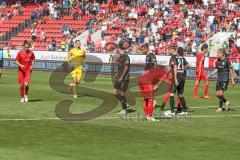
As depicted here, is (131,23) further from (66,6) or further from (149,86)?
(149,86)

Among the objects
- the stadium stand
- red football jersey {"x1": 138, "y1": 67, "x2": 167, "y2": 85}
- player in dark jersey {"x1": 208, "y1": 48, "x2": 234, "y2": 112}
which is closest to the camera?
red football jersey {"x1": 138, "y1": 67, "x2": 167, "y2": 85}

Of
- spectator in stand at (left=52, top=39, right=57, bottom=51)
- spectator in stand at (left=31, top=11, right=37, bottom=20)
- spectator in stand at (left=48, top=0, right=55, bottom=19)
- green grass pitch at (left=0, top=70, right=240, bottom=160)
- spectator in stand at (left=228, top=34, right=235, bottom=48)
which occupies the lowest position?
green grass pitch at (left=0, top=70, right=240, bottom=160)

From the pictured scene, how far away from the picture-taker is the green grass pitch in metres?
14.0

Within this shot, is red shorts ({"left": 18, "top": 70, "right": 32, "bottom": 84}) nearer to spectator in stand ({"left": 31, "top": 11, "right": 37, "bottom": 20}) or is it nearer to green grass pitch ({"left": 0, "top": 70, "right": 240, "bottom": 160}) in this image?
green grass pitch ({"left": 0, "top": 70, "right": 240, "bottom": 160})

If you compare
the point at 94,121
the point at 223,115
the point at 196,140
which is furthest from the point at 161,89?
the point at 196,140

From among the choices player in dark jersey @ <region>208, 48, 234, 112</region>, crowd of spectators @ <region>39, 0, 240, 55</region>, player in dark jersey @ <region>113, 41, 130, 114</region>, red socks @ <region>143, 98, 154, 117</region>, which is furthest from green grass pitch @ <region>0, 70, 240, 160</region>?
crowd of spectators @ <region>39, 0, 240, 55</region>

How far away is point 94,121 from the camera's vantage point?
2017 cm

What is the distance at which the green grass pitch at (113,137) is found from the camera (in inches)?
552

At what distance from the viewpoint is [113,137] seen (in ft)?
54.5

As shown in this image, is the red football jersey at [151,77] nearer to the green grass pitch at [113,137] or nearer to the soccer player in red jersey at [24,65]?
the green grass pitch at [113,137]

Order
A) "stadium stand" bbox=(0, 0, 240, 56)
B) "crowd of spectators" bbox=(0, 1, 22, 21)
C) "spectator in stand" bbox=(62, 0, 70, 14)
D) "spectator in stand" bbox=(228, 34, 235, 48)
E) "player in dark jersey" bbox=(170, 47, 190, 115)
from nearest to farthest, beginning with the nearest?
1. "player in dark jersey" bbox=(170, 47, 190, 115)
2. "spectator in stand" bbox=(228, 34, 235, 48)
3. "stadium stand" bbox=(0, 0, 240, 56)
4. "spectator in stand" bbox=(62, 0, 70, 14)
5. "crowd of spectators" bbox=(0, 1, 22, 21)

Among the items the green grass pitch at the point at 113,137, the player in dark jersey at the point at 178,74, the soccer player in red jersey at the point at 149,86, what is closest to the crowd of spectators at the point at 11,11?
the green grass pitch at the point at 113,137

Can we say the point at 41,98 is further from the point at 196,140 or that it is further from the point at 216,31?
the point at 216,31

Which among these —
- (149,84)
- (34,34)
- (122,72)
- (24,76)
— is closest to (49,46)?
(34,34)
